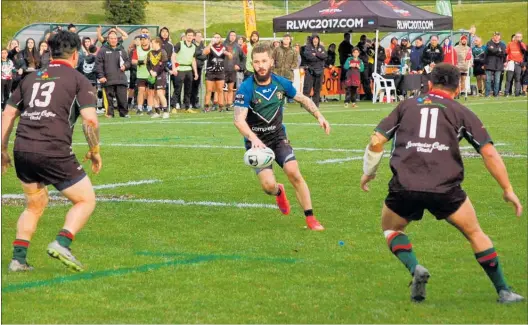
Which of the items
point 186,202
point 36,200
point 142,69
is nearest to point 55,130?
point 36,200

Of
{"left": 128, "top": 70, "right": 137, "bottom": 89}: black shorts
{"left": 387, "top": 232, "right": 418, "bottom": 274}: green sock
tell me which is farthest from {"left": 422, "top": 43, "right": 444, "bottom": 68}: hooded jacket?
{"left": 387, "top": 232, "right": 418, "bottom": 274}: green sock

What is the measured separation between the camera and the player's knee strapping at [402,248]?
8023mm

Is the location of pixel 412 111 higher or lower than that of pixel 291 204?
higher

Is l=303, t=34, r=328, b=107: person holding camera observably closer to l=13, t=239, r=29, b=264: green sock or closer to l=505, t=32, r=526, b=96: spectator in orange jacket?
l=505, t=32, r=526, b=96: spectator in orange jacket

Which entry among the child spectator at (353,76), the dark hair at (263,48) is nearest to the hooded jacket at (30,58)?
the child spectator at (353,76)

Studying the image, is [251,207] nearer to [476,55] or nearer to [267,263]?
[267,263]

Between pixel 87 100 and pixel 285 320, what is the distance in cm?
271

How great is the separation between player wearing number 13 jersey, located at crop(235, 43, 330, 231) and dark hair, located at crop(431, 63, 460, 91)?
311cm

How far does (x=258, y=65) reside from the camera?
11.2 metres

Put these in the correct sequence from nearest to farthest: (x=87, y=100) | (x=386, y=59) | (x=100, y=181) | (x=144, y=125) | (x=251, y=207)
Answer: (x=87, y=100) → (x=251, y=207) → (x=100, y=181) → (x=144, y=125) → (x=386, y=59)

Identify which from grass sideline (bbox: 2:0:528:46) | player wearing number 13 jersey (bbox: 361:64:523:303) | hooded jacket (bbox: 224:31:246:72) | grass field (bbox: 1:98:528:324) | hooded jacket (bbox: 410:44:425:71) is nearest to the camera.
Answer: grass field (bbox: 1:98:528:324)

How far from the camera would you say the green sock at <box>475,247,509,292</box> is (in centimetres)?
779

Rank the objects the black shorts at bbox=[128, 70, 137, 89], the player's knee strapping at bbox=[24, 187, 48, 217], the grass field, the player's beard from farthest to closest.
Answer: the black shorts at bbox=[128, 70, 137, 89]
the player's beard
the player's knee strapping at bbox=[24, 187, 48, 217]
the grass field

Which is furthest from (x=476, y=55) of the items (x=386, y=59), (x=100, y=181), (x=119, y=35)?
(x=100, y=181)
